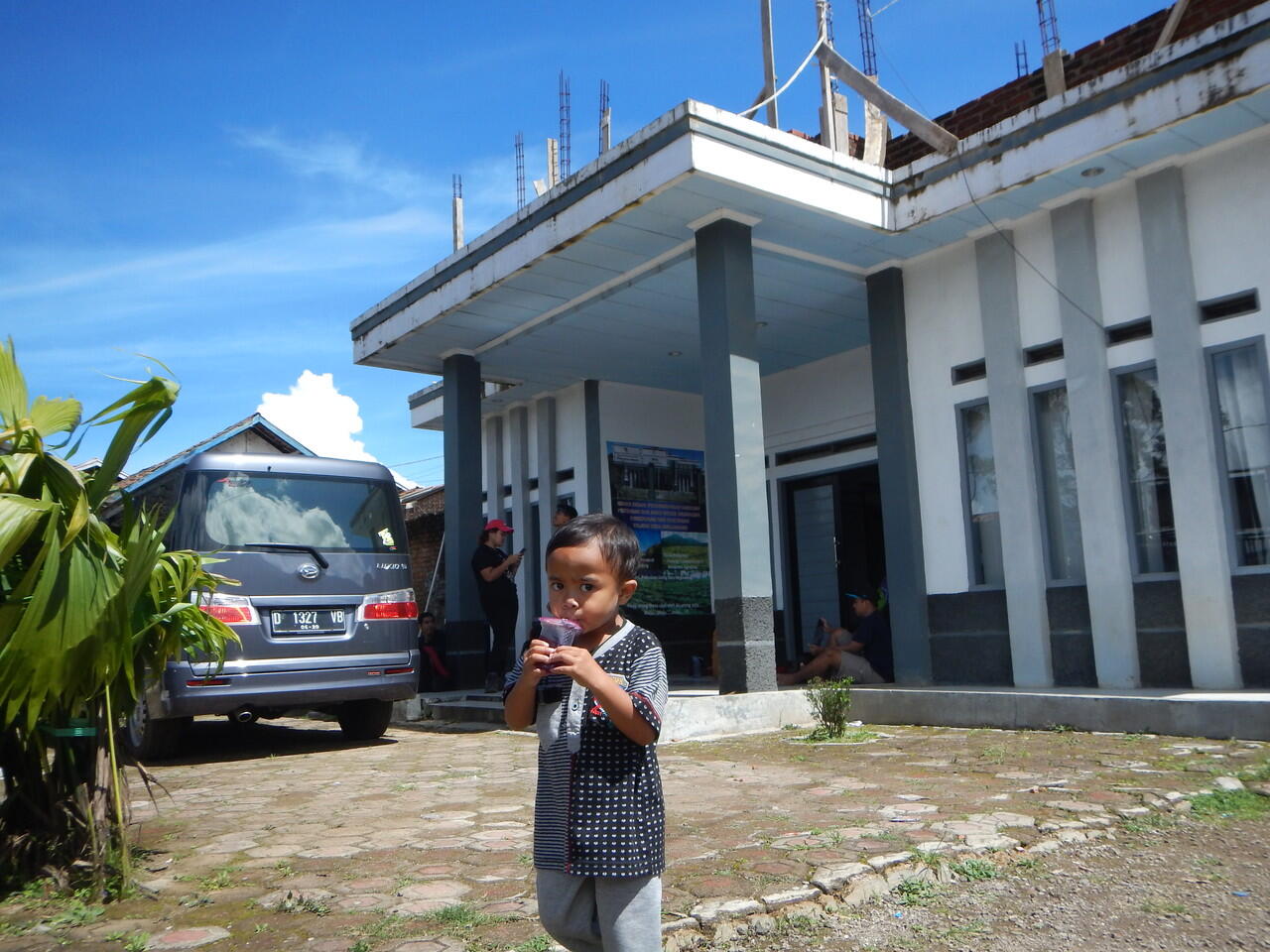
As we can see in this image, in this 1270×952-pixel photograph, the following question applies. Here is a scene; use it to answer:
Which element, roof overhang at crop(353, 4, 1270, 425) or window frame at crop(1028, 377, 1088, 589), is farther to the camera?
window frame at crop(1028, 377, 1088, 589)

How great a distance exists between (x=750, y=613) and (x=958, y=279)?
4015 mm

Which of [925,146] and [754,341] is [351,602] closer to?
[754,341]

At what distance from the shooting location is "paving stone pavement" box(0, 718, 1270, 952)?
3471 mm

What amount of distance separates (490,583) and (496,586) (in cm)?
10

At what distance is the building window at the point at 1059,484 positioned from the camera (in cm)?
912

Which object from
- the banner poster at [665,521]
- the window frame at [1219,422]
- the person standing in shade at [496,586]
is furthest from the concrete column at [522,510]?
the window frame at [1219,422]

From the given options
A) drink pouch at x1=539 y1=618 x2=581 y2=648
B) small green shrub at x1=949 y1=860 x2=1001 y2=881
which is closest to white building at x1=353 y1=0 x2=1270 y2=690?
small green shrub at x1=949 y1=860 x2=1001 y2=881

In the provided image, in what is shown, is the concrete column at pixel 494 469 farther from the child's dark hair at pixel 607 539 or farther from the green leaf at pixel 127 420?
the child's dark hair at pixel 607 539

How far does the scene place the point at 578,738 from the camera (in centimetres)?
→ 230

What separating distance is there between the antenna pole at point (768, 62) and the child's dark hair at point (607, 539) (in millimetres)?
7907

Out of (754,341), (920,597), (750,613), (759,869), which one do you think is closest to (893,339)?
(754,341)

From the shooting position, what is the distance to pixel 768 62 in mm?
9859

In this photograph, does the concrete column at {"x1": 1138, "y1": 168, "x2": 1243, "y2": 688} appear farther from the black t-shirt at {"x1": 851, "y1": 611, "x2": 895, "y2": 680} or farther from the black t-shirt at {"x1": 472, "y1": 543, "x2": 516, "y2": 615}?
the black t-shirt at {"x1": 472, "y1": 543, "x2": 516, "y2": 615}

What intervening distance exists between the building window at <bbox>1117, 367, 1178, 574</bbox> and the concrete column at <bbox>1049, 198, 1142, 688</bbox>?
0.48ft
